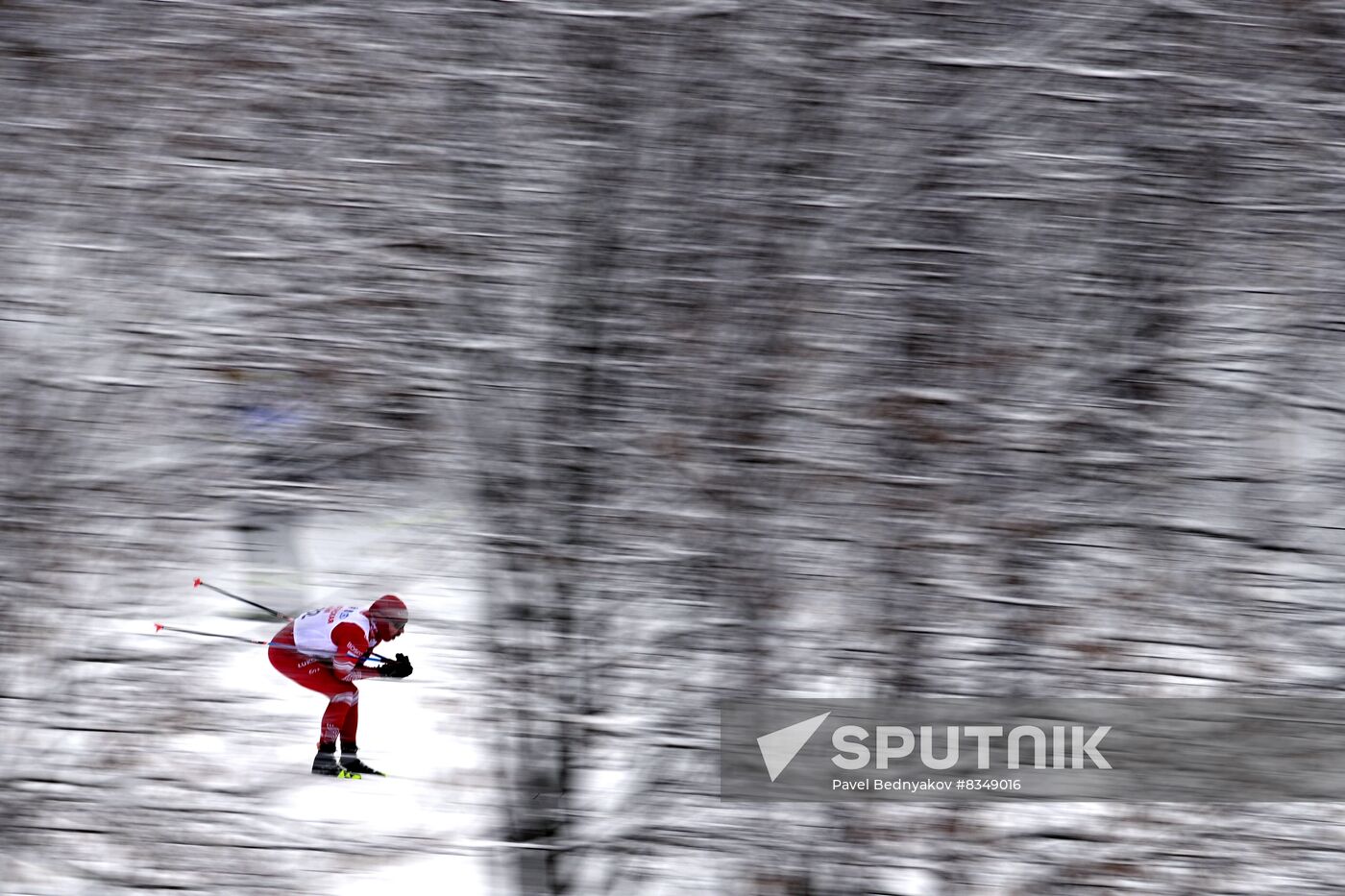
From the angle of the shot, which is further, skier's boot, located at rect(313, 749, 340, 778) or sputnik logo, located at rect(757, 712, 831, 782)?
skier's boot, located at rect(313, 749, 340, 778)

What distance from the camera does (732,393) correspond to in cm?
239

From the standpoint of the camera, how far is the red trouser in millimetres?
2430

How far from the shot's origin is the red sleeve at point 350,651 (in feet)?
8.05

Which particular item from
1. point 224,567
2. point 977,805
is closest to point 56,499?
point 224,567

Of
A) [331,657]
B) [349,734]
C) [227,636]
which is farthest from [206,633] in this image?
[349,734]

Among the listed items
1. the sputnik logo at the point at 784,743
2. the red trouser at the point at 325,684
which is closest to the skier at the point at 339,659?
the red trouser at the point at 325,684

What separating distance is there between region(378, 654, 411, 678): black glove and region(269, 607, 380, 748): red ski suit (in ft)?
0.13

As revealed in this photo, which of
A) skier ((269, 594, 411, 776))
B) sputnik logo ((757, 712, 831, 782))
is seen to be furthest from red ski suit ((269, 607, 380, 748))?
sputnik logo ((757, 712, 831, 782))

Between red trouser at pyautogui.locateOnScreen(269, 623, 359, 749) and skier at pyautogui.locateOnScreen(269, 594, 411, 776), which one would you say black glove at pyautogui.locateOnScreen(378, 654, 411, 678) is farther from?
red trouser at pyautogui.locateOnScreen(269, 623, 359, 749)

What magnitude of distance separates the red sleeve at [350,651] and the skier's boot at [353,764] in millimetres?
186

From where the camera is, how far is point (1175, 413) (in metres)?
2.33

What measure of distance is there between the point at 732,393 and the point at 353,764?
1349 millimetres

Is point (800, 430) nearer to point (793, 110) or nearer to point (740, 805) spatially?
point (793, 110)

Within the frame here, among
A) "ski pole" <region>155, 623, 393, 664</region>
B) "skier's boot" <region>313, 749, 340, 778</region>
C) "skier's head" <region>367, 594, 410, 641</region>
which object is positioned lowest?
"skier's boot" <region>313, 749, 340, 778</region>
